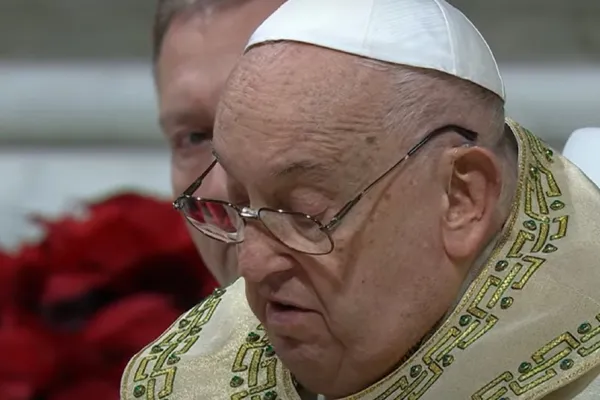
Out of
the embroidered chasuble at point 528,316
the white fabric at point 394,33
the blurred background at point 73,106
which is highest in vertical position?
the blurred background at point 73,106

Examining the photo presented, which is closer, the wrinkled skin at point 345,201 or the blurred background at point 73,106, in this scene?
the wrinkled skin at point 345,201

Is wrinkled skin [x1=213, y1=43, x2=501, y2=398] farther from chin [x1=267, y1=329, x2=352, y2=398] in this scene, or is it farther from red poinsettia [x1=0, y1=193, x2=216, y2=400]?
red poinsettia [x1=0, y1=193, x2=216, y2=400]

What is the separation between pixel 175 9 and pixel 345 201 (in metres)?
0.55

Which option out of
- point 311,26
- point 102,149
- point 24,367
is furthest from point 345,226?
point 102,149

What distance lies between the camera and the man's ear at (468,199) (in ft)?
2.51

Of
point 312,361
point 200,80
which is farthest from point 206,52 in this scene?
point 312,361

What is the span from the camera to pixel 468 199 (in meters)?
0.78

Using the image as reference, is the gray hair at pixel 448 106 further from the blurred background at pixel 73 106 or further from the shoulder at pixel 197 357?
the blurred background at pixel 73 106

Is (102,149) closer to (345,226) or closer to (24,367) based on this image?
(24,367)

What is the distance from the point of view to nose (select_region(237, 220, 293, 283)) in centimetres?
77

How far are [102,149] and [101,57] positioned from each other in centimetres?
17

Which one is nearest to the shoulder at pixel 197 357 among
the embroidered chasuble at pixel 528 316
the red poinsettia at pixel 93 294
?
the embroidered chasuble at pixel 528 316

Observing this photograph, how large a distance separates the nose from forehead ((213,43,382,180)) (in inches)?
1.8

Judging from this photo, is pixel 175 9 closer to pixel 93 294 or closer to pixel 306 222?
pixel 93 294
